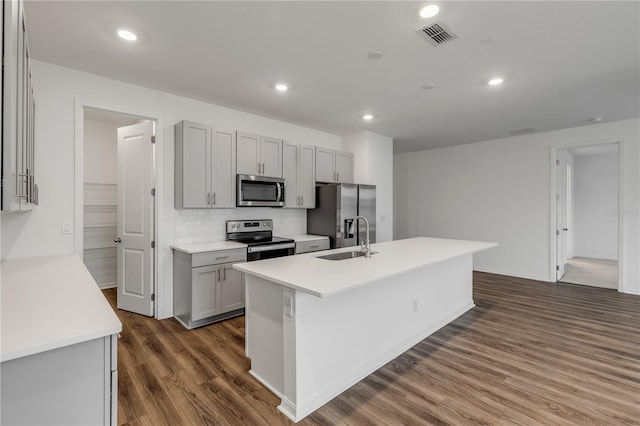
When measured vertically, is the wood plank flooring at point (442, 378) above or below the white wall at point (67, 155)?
below

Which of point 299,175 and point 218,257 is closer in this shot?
point 218,257

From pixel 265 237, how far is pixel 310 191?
Answer: 1024mm

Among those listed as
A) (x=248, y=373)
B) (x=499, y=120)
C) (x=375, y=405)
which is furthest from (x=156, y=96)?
(x=499, y=120)

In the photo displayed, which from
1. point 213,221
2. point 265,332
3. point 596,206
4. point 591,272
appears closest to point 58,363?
point 265,332

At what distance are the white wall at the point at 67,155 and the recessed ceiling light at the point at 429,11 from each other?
286cm

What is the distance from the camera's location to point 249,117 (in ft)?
14.4

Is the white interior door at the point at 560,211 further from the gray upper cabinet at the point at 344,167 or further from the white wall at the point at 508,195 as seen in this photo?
the gray upper cabinet at the point at 344,167

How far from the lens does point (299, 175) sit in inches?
183

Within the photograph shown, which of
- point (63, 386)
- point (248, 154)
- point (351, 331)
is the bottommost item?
point (351, 331)

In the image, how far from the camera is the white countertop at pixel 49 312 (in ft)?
3.37

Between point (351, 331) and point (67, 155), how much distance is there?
3.09m

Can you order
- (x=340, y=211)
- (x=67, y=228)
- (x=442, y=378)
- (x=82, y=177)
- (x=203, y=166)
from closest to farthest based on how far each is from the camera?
1. (x=442, y=378)
2. (x=67, y=228)
3. (x=82, y=177)
4. (x=203, y=166)
5. (x=340, y=211)

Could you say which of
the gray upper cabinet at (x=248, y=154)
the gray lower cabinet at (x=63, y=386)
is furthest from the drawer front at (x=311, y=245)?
the gray lower cabinet at (x=63, y=386)

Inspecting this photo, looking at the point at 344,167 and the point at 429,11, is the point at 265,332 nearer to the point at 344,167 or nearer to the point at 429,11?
the point at 429,11
